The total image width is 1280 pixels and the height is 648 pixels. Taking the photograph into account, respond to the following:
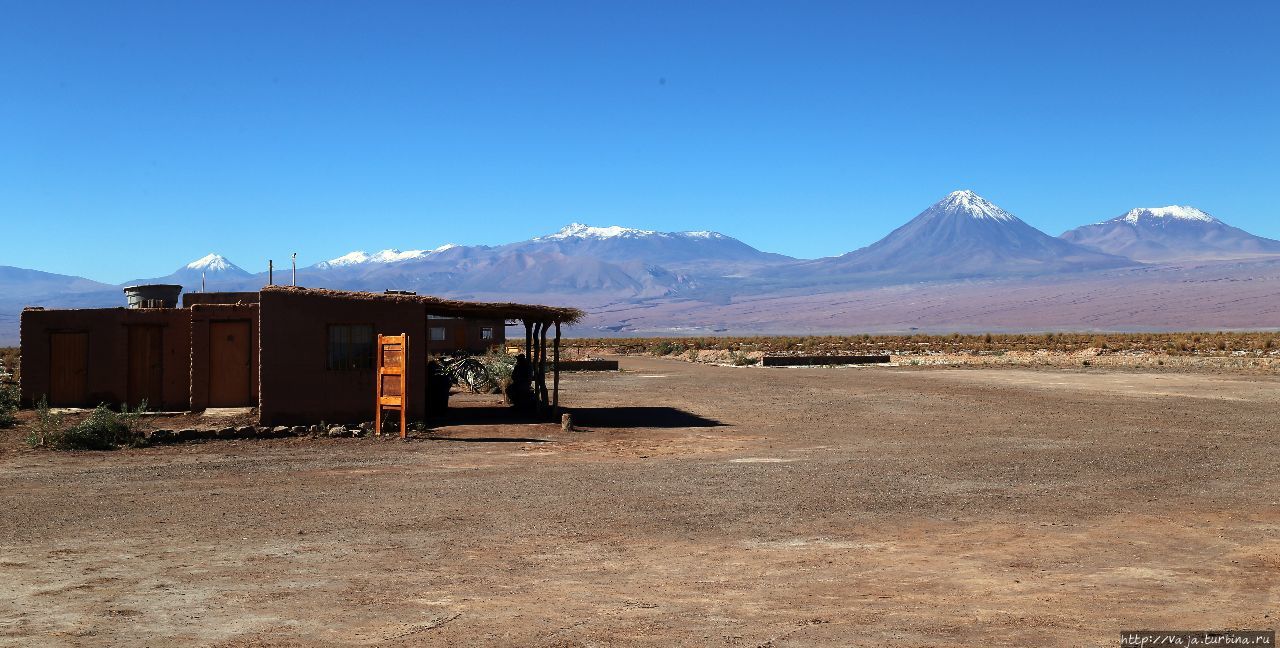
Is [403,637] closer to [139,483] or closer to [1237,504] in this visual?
[139,483]

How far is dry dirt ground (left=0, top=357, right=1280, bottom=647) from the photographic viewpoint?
22.2 ft

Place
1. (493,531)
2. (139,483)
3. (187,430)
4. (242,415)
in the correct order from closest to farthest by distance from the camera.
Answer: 1. (493,531)
2. (139,483)
3. (187,430)
4. (242,415)

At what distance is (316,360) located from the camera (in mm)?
18312

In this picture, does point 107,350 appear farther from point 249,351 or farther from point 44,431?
point 44,431

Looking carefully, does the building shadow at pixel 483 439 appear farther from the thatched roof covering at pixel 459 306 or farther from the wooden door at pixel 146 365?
the wooden door at pixel 146 365

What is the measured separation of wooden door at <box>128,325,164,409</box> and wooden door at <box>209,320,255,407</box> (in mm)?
1539

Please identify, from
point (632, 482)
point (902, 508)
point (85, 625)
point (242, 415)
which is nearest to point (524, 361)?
point (242, 415)

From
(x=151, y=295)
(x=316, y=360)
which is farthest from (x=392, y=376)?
(x=151, y=295)

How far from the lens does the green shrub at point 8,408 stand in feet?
63.5

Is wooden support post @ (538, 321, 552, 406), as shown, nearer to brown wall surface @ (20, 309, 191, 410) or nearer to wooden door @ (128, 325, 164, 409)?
brown wall surface @ (20, 309, 191, 410)

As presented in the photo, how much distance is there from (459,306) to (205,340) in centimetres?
529

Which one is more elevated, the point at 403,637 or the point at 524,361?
the point at 524,361

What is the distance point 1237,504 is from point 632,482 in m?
6.50

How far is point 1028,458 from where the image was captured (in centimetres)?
1502
